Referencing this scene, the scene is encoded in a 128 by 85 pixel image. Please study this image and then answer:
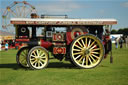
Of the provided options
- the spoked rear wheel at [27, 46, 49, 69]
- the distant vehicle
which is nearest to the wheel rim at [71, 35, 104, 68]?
the distant vehicle

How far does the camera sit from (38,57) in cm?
1038

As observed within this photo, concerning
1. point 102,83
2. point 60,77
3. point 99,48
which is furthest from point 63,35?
point 102,83

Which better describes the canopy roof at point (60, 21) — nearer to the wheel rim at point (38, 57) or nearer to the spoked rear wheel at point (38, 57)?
the spoked rear wheel at point (38, 57)

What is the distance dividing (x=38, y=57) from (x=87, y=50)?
2.43m

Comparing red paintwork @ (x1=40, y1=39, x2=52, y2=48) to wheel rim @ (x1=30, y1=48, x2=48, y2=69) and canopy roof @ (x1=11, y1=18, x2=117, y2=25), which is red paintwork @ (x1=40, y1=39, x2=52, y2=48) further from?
canopy roof @ (x1=11, y1=18, x2=117, y2=25)

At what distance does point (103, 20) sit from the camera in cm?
1057

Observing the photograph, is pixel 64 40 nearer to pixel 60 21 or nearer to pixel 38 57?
pixel 60 21

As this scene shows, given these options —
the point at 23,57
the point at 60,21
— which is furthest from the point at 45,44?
the point at 23,57

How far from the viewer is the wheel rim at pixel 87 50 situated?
10633 mm

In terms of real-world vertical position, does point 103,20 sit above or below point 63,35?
above

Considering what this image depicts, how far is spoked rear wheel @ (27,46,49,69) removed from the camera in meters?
10.3

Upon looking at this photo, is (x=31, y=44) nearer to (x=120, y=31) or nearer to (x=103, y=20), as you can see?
(x=103, y=20)

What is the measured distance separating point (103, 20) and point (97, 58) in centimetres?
191

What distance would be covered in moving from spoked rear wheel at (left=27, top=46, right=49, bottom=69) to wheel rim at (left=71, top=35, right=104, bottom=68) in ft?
4.49
